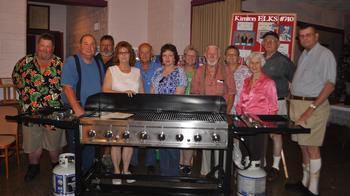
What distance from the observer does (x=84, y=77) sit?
2992mm

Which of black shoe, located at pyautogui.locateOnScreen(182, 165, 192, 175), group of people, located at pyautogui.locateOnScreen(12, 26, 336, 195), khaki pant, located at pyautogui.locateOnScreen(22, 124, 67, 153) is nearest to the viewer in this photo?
group of people, located at pyautogui.locateOnScreen(12, 26, 336, 195)

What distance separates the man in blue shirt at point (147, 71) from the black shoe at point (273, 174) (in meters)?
1.25

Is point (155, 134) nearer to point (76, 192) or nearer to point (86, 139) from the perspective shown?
point (86, 139)

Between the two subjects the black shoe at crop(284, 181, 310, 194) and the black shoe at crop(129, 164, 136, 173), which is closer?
the black shoe at crop(284, 181, 310, 194)

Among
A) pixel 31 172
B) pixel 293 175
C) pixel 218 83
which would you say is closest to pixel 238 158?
pixel 218 83

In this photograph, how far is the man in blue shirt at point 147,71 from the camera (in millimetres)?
3561

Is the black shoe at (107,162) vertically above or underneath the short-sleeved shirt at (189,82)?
underneath

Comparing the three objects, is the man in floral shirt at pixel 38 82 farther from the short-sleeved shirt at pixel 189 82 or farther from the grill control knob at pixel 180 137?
the grill control knob at pixel 180 137

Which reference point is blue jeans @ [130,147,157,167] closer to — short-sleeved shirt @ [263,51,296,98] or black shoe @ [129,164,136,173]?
black shoe @ [129,164,136,173]

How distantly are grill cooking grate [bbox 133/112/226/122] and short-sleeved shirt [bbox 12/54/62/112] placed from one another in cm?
108

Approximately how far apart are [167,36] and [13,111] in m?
3.03

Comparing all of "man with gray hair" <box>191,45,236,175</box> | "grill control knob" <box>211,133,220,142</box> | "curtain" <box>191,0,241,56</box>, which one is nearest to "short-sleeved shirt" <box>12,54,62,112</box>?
"man with gray hair" <box>191,45,236,175</box>

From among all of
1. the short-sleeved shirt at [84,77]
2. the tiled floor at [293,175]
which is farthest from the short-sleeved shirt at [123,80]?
the tiled floor at [293,175]

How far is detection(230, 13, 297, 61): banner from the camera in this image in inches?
167
